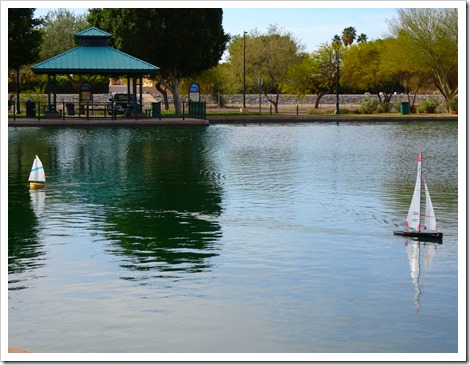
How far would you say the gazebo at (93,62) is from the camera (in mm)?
56062

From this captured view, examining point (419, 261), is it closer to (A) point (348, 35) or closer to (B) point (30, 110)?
(B) point (30, 110)

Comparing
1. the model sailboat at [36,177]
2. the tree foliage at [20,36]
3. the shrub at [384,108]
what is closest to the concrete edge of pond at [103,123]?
the tree foliage at [20,36]

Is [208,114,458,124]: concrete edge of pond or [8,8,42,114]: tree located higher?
[8,8,42,114]: tree

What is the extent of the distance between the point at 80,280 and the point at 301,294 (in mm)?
3516

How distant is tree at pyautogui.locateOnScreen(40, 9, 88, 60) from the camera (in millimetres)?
98438

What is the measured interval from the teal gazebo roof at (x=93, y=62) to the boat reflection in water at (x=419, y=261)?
1586 inches

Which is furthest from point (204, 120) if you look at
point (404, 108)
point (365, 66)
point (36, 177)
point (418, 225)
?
point (418, 225)

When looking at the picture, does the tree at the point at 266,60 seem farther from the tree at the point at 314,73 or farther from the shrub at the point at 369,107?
the shrub at the point at 369,107

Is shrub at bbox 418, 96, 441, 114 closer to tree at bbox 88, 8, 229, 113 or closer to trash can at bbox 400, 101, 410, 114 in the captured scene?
trash can at bbox 400, 101, 410, 114

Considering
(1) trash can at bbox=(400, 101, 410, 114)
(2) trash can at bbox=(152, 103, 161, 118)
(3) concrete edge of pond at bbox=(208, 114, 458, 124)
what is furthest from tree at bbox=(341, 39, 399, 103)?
(2) trash can at bbox=(152, 103, 161, 118)

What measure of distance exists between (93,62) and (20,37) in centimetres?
990

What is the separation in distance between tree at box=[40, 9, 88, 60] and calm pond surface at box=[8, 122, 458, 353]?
223ft

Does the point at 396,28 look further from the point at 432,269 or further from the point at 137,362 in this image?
the point at 137,362

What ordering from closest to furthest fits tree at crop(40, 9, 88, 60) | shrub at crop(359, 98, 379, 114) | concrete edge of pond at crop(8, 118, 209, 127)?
concrete edge of pond at crop(8, 118, 209, 127)
shrub at crop(359, 98, 379, 114)
tree at crop(40, 9, 88, 60)
